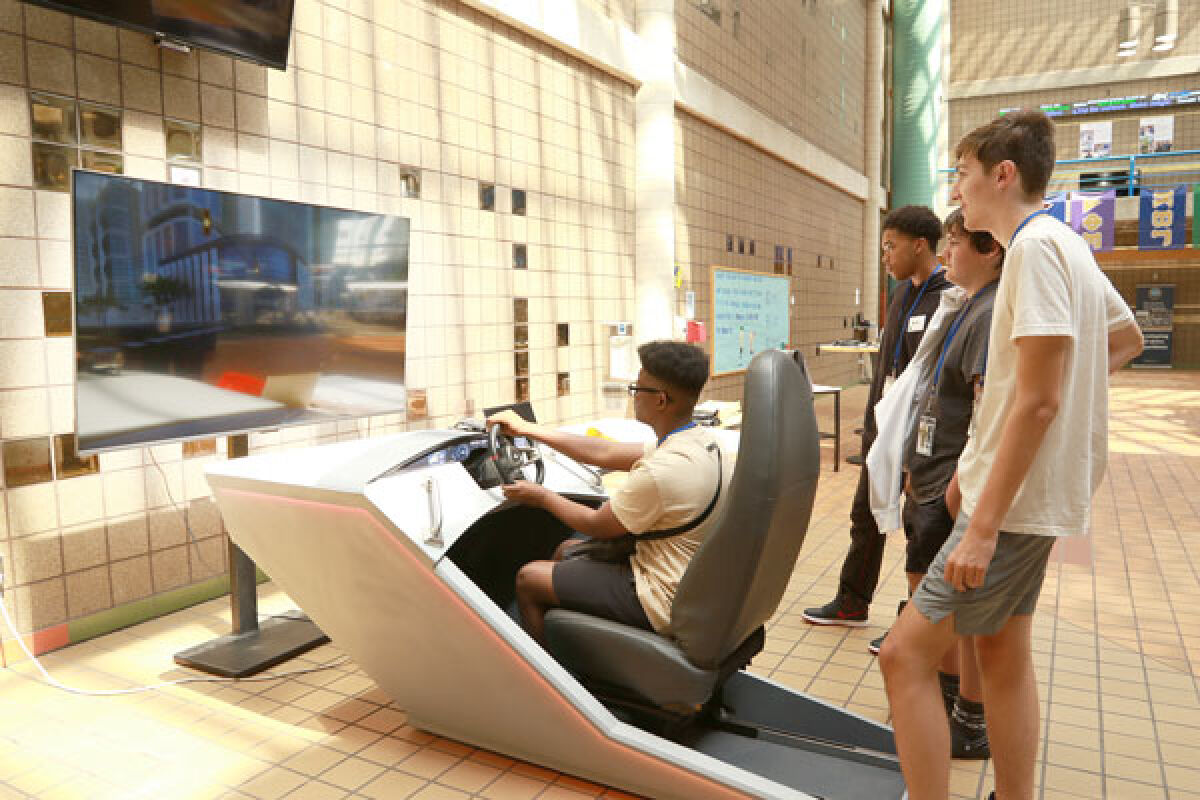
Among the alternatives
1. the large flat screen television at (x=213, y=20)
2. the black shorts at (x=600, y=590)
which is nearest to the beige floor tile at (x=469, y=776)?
the black shorts at (x=600, y=590)

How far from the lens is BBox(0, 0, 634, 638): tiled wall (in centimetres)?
288

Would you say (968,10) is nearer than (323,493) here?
No

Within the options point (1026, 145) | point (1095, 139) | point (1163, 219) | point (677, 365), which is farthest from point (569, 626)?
point (1095, 139)

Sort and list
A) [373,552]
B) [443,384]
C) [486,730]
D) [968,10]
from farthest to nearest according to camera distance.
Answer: [968,10]
[443,384]
[486,730]
[373,552]

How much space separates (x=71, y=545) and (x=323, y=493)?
5.40ft

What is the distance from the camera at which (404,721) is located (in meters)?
2.51

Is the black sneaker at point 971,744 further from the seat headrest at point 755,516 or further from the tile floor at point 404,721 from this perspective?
the seat headrest at point 755,516

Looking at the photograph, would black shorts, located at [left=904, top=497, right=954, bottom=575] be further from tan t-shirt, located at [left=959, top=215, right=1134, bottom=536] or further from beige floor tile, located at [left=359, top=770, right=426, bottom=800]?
beige floor tile, located at [left=359, top=770, right=426, bottom=800]

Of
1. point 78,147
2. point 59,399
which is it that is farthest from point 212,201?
point 59,399

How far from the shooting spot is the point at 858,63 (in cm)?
1243

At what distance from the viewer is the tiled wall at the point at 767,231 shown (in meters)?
7.01

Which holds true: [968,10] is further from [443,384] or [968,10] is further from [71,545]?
[71,545]

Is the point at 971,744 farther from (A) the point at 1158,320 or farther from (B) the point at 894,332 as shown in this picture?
(A) the point at 1158,320

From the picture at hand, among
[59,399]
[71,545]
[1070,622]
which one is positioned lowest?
[1070,622]
